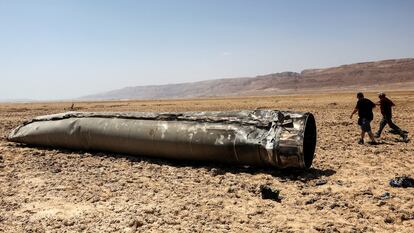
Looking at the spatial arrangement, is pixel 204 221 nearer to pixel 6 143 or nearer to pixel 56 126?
pixel 56 126

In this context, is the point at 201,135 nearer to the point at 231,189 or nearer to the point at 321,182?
the point at 231,189

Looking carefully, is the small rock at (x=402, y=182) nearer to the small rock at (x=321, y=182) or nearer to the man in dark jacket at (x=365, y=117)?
the small rock at (x=321, y=182)

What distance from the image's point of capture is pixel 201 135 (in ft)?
29.2

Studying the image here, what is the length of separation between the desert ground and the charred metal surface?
337 mm

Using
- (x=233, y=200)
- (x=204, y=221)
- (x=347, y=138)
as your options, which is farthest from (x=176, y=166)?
(x=347, y=138)

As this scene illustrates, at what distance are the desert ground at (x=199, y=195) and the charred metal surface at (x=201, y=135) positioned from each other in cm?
34

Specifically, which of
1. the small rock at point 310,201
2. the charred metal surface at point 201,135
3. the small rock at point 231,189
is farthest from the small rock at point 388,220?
the small rock at point 231,189

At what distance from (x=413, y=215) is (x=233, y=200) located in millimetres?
2728

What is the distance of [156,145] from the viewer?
9.60 metres

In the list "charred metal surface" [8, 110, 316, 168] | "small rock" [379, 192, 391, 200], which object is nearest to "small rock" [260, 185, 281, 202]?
"charred metal surface" [8, 110, 316, 168]

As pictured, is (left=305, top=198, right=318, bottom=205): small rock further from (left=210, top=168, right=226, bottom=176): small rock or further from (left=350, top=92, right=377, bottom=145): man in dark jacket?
(left=350, top=92, right=377, bottom=145): man in dark jacket

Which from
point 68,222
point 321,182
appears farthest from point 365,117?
point 68,222

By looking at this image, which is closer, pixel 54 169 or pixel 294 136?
pixel 294 136

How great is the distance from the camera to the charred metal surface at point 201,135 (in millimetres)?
8070
